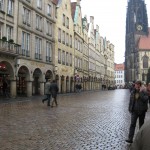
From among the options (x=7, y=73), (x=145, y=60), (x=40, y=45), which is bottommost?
(x=7, y=73)

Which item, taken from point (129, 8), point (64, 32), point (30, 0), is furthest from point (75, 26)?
point (129, 8)

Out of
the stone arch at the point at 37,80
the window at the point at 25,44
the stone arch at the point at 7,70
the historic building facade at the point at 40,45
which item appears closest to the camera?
the stone arch at the point at 7,70

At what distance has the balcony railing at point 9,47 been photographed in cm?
2989

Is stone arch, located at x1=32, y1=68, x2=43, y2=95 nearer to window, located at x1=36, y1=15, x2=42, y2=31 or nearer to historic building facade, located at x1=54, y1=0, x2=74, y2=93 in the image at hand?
historic building facade, located at x1=54, y1=0, x2=74, y2=93

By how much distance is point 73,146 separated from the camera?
811cm

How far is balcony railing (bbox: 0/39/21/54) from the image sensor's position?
29.9 meters

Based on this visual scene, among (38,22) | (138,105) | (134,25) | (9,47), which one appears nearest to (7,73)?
(9,47)

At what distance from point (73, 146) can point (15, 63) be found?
85.5 feet

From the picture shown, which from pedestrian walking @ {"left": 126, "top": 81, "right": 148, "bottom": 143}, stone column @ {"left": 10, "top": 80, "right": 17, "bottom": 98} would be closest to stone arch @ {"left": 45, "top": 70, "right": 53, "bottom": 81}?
stone column @ {"left": 10, "top": 80, "right": 17, "bottom": 98}

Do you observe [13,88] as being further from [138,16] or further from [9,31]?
[138,16]

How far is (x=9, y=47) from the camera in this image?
3152 centimetres

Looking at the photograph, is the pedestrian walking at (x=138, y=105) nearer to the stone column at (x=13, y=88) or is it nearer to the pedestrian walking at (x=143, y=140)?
the pedestrian walking at (x=143, y=140)

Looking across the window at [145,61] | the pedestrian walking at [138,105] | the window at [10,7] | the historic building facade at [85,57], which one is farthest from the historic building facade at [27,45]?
the window at [145,61]

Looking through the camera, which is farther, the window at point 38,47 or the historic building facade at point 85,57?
the historic building facade at point 85,57
